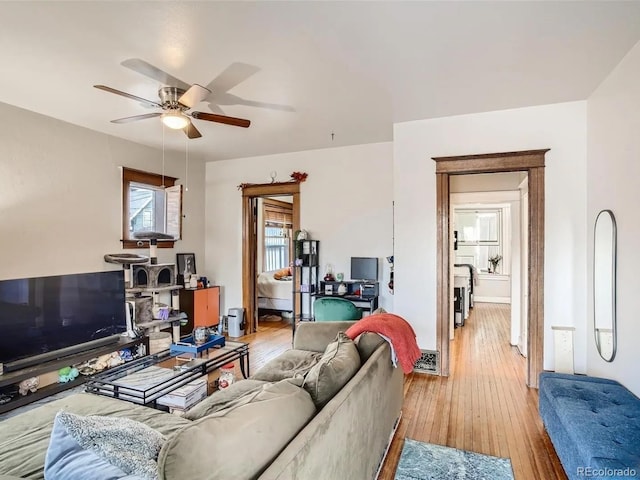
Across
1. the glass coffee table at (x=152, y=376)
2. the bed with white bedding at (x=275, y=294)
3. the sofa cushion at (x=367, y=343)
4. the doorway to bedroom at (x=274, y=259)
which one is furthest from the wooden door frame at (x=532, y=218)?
the bed with white bedding at (x=275, y=294)

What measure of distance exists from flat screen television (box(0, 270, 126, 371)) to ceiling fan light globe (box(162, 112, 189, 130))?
1983mm

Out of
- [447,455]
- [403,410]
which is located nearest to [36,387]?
[403,410]

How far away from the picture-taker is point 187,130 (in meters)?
3.29

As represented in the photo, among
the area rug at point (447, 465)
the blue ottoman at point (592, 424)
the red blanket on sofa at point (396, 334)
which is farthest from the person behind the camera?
the red blanket on sofa at point (396, 334)

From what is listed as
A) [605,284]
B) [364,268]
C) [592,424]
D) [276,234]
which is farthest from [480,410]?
[276,234]

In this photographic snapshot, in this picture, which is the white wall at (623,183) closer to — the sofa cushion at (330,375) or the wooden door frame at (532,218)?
the wooden door frame at (532,218)

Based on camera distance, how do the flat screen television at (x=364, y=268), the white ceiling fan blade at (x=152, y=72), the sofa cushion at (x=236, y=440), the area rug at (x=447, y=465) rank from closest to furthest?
1. the sofa cushion at (x=236, y=440)
2. the area rug at (x=447, y=465)
3. the white ceiling fan blade at (x=152, y=72)
4. the flat screen television at (x=364, y=268)

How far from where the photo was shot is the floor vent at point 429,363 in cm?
388

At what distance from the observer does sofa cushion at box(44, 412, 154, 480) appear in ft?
3.53

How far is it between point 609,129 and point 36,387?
5439 millimetres

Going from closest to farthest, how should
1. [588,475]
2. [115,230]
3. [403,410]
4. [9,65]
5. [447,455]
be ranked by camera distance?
[588,475], [447,455], [9,65], [403,410], [115,230]

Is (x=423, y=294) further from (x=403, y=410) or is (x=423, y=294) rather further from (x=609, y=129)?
(x=609, y=129)

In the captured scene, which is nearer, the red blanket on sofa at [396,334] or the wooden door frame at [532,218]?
the red blanket on sofa at [396,334]

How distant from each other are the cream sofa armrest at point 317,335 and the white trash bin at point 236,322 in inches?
98.7
